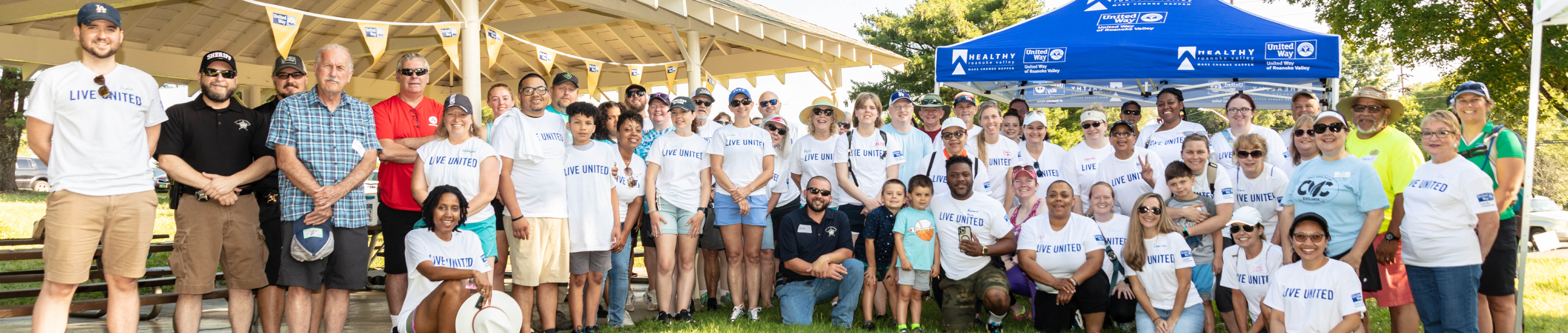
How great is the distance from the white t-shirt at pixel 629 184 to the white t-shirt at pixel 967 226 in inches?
76.5

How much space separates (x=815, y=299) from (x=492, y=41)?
5334mm

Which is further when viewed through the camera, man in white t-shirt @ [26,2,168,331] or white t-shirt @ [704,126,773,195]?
white t-shirt @ [704,126,773,195]

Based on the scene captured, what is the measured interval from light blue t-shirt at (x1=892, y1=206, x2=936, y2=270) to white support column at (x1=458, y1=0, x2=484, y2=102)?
508 centimetres

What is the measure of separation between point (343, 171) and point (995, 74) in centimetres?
573

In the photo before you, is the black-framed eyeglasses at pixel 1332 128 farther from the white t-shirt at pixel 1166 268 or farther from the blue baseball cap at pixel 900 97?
the blue baseball cap at pixel 900 97

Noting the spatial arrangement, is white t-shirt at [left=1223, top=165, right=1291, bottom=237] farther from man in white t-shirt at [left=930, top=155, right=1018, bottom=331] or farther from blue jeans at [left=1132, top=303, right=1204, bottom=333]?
man in white t-shirt at [left=930, top=155, right=1018, bottom=331]

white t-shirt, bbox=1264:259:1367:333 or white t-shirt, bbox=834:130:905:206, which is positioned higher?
white t-shirt, bbox=834:130:905:206

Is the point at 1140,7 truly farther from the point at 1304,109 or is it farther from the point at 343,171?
the point at 343,171

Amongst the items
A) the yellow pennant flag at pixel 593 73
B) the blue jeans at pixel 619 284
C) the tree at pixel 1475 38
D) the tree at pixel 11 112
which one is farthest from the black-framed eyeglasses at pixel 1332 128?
the tree at pixel 11 112

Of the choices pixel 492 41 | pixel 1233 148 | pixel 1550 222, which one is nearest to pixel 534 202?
pixel 1233 148

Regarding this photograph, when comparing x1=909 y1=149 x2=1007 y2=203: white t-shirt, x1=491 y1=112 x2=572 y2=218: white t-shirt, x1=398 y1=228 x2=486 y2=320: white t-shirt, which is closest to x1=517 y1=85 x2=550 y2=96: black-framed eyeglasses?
x1=491 y1=112 x2=572 y2=218: white t-shirt

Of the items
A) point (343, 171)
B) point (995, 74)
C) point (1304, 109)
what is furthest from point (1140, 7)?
point (343, 171)

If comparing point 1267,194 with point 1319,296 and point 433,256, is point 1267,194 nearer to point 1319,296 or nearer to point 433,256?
point 1319,296

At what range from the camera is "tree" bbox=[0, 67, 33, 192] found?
2380 cm
